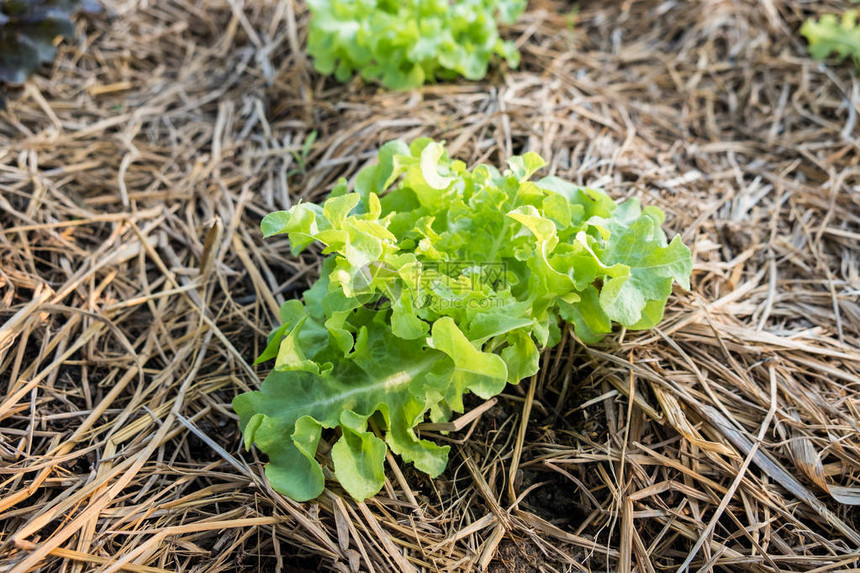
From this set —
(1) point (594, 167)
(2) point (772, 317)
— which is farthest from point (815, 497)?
(1) point (594, 167)

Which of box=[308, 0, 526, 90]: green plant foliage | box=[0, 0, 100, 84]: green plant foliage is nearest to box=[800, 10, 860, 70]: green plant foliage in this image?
box=[308, 0, 526, 90]: green plant foliage

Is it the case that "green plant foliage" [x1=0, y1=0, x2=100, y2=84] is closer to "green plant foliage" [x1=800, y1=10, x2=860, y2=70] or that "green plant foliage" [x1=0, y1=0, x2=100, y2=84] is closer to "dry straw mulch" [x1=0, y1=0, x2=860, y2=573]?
"dry straw mulch" [x1=0, y1=0, x2=860, y2=573]

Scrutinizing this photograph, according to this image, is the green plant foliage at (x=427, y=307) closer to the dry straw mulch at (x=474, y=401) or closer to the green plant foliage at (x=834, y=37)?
the dry straw mulch at (x=474, y=401)

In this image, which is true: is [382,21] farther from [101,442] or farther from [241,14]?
[101,442]

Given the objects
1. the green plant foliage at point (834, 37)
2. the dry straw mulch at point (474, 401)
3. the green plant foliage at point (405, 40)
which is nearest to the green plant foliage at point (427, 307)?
the dry straw mulch at point (474, 401)

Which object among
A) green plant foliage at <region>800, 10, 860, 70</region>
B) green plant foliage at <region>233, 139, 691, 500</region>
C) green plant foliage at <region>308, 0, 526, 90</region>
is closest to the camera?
green plant foliage at <region>233, 139, 691, 500</region>

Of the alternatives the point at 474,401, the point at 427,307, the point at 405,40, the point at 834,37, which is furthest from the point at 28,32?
the point at 834,37
